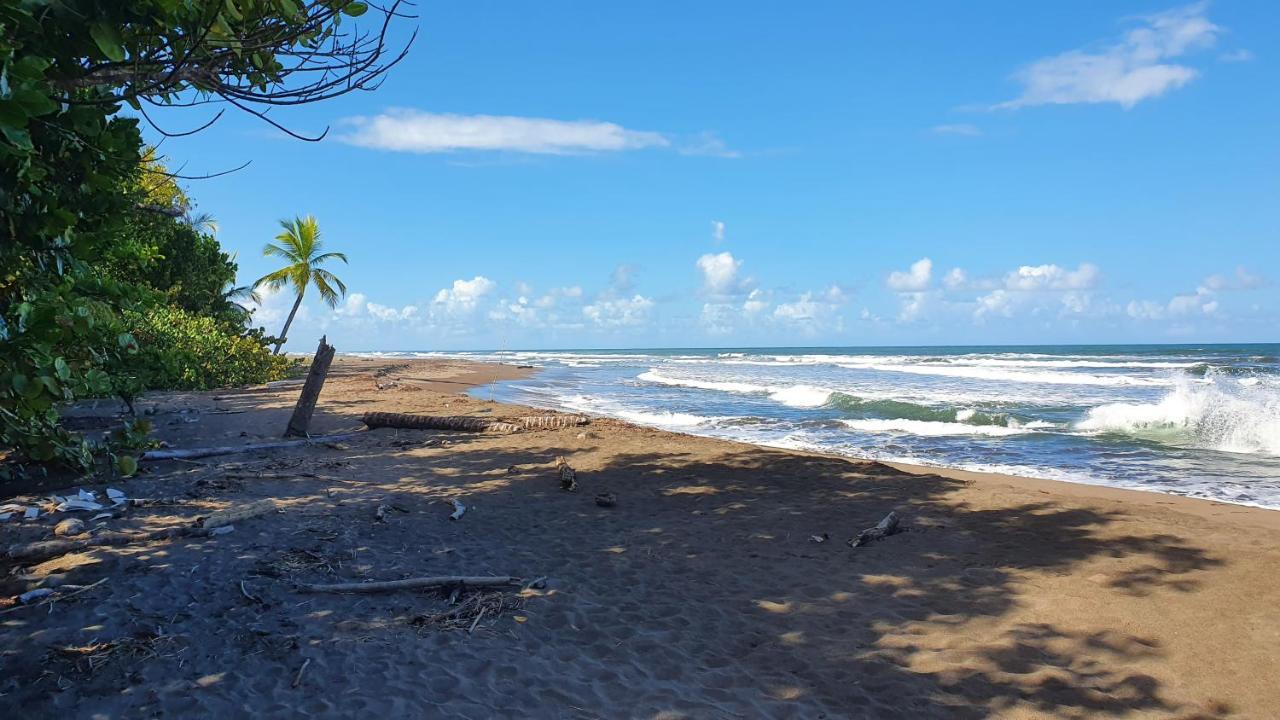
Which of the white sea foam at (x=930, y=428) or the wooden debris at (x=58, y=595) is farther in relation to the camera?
the white sea foam at (x=930, y=428)

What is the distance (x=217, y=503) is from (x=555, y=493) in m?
3.39

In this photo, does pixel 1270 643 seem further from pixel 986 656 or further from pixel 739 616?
pixel 739 616

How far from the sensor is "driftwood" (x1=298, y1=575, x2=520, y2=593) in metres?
4.78

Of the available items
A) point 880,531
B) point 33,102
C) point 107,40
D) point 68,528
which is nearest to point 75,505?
point 68,528

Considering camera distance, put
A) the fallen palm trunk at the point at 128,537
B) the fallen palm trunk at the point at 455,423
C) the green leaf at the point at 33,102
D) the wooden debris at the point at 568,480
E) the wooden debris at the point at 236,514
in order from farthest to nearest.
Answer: the fallen palm trunk at the point at 455,423 < the wooden debris at the point at 568,480 < the wooden debris at the point at 236,514 < the fallen palm trunk at the point at 128,537 < the green leaf at the point at 33,102

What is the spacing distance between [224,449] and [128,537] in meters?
4.09

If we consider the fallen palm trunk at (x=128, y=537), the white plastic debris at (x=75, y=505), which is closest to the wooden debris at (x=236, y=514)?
the fallen palm trunk at (x=128, y=537)

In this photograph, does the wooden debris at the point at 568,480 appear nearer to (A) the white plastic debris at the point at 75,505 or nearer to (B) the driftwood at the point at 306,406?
(A) the white plastic debris at the point at 75,505

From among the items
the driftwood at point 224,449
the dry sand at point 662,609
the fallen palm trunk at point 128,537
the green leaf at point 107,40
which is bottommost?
the dry sand at point 662,609

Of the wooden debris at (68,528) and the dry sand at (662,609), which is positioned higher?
the wooden debris at (68,528)

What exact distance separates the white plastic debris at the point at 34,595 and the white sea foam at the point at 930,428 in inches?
536

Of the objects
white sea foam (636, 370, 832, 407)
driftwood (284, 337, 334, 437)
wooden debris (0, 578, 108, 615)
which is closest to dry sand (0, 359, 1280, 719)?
wooden debris (0, 578, 108, 615)

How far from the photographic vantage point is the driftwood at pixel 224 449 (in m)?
8.42

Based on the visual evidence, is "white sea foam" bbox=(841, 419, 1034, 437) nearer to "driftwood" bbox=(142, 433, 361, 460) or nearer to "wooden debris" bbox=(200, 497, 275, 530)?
"driftwood" bbox=(142, 433, 361, 460)
